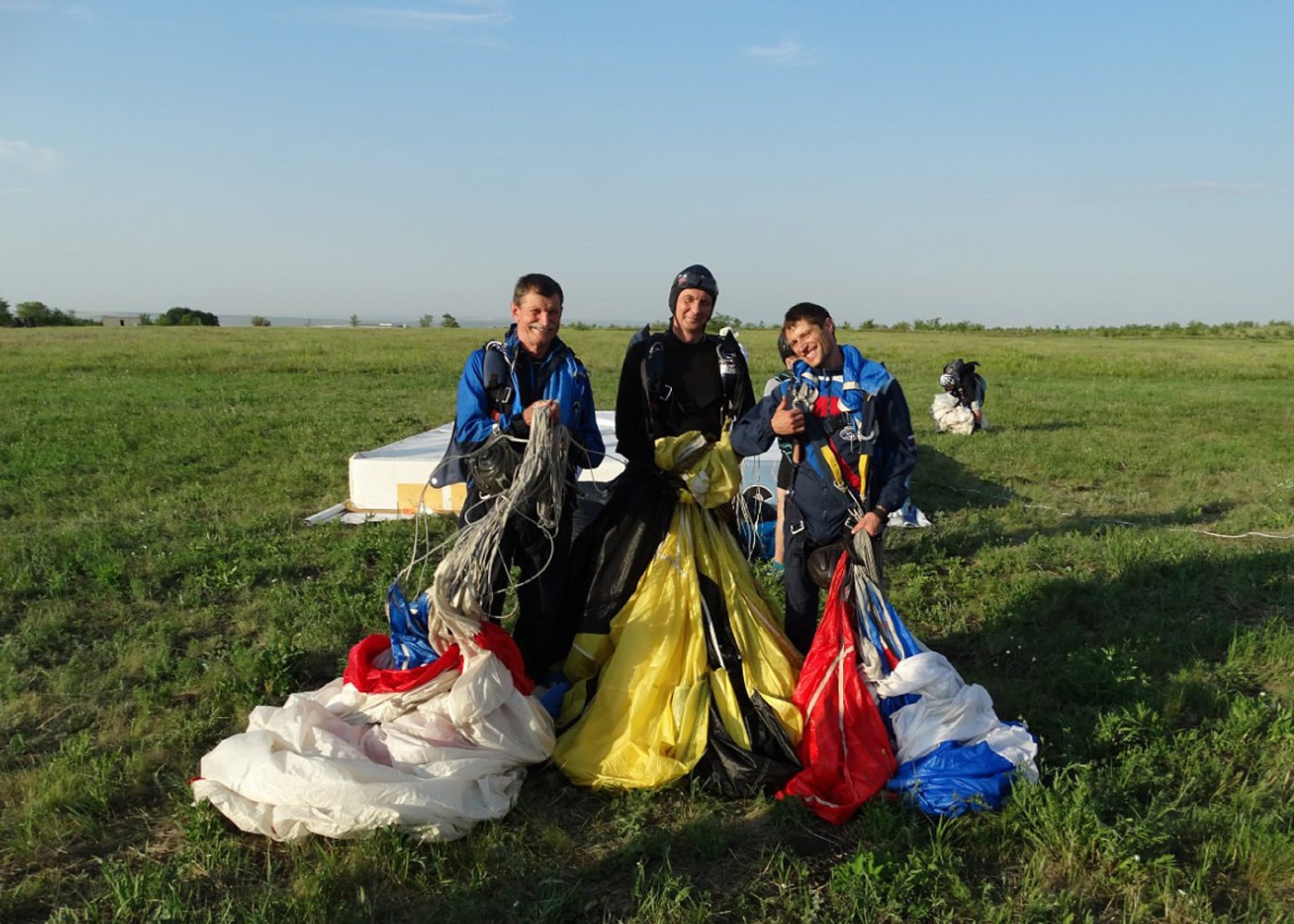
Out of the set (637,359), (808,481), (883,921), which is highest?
(637,359)

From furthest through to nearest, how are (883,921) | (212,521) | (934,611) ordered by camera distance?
(212,521), (934,611), (883,921)

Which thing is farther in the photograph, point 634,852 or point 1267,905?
point 634,852

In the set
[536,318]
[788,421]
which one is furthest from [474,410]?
[788,421]

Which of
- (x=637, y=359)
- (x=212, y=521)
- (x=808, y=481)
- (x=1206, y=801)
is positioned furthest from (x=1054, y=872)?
(x=212, y=521)

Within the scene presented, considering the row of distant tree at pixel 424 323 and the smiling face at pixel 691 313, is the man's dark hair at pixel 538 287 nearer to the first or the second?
the smiling face at pixel 691 313

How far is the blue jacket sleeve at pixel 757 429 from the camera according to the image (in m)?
3.31

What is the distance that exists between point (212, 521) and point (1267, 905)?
255 inches

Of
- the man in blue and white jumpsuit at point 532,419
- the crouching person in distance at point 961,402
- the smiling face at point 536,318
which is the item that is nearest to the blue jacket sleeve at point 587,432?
the man in blue and white jumpsuit at point 532,419

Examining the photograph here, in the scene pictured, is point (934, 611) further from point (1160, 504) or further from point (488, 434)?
point (1160, 504)

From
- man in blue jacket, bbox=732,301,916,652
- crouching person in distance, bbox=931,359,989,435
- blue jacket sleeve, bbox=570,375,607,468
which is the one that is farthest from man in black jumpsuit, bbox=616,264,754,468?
crouching person in distance, bbox=931,359,989,435

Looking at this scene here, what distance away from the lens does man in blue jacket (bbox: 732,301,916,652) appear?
342cm

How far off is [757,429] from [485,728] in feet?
4.66

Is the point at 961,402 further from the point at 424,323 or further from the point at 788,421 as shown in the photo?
the point at 424,323

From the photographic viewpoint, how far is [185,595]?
5.04 metres
